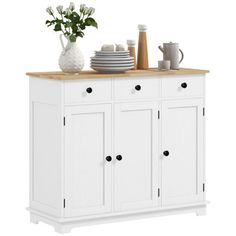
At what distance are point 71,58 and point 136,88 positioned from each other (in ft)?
1.91

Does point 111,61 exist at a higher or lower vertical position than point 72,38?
lower

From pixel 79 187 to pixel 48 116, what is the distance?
61 cm

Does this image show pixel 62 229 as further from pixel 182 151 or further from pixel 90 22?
pixel 90 22

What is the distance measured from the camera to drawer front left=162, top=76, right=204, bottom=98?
26.9 ft

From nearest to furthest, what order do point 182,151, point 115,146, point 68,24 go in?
point 68,24
point 115,146
point 182,151

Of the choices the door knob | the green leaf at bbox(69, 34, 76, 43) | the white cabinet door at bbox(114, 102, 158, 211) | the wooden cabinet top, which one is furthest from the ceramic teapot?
the green leaf at bbox(69, 34, 76, 43)

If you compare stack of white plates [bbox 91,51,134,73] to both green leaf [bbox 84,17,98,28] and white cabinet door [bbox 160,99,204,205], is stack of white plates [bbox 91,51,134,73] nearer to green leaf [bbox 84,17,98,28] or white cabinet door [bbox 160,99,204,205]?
green leaf [bbox 84,17,98,28]

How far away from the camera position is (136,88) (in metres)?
8.03

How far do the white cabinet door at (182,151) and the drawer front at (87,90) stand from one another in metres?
0.58

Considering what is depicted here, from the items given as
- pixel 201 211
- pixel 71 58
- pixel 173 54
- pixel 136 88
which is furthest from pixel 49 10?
pixel 201 211

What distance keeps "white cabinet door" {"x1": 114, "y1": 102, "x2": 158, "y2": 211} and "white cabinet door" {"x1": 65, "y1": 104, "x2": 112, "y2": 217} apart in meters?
0.09

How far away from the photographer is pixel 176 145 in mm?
8312

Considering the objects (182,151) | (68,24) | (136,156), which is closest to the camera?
(68,24)

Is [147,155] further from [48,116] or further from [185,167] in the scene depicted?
[48,116]
